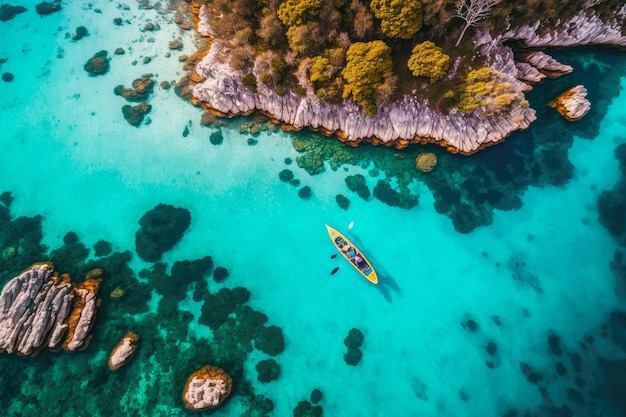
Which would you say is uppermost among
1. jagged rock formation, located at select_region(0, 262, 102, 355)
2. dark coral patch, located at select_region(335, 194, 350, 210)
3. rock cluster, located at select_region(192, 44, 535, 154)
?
rock cluster, located at select_region(192, 44, 535, 154)

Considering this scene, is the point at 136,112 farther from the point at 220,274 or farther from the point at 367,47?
the point at 367,47

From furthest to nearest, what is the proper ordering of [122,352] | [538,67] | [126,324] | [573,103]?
1. [538,67]
2. [573,103]
3. [126,324]
4. [122,352]

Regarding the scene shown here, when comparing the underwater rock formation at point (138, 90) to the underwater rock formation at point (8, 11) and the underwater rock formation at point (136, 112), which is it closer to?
the underwater rock formation at point (136, 112)

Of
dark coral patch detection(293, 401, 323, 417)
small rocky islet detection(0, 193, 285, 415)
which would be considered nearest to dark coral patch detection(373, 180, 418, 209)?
small rocky islet detection(0, 193, 285, 415)

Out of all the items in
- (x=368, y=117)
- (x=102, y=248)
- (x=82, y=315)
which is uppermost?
(x=368, y=117)

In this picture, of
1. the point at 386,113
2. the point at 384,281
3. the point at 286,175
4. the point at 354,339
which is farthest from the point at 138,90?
the point at 354,339

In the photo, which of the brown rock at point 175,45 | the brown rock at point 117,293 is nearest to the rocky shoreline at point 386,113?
the brown rock at point 175,45

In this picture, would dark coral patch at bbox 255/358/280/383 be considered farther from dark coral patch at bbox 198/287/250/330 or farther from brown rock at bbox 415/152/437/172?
brown rock at bbox 415/152/437/172
